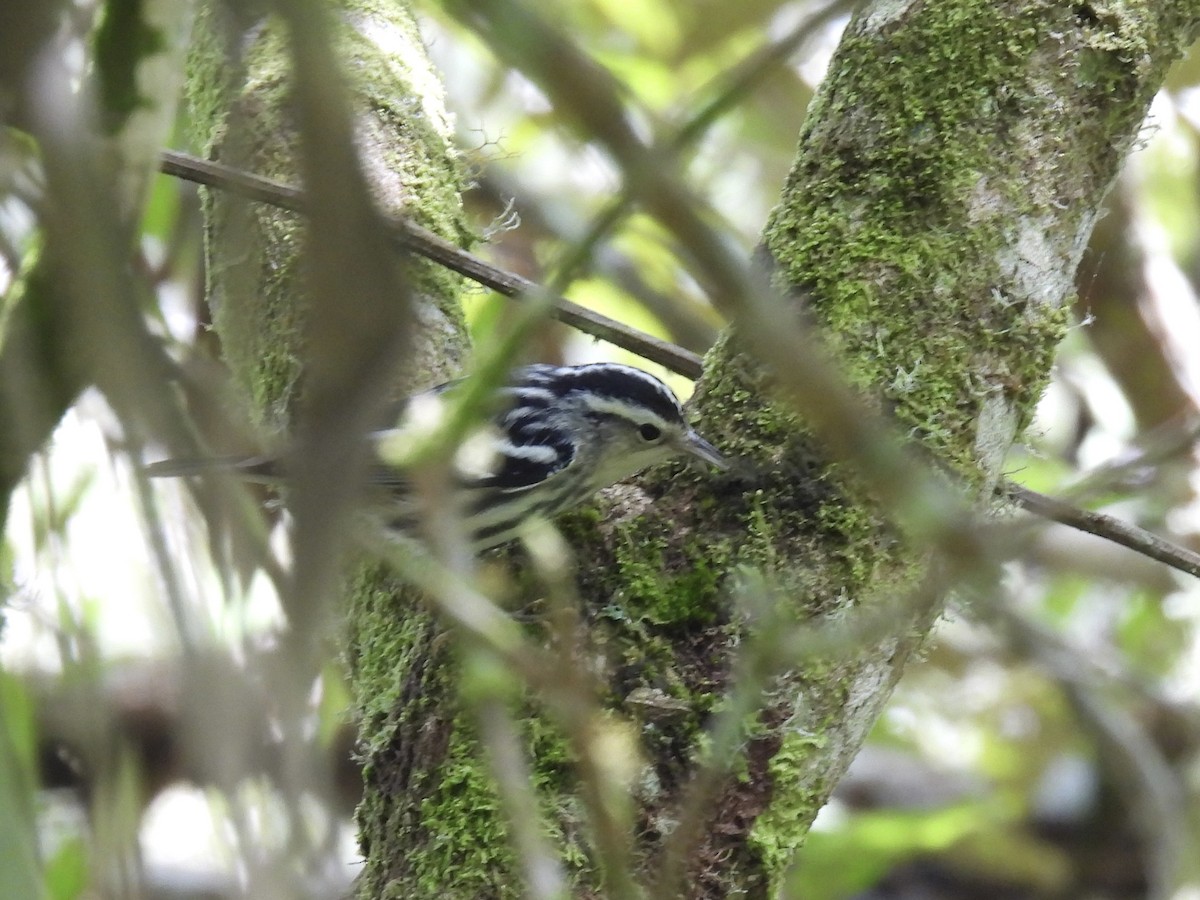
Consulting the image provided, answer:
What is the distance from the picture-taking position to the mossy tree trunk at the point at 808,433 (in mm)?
2312

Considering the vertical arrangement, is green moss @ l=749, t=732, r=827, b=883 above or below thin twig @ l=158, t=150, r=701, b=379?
below

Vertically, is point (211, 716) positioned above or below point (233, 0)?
below

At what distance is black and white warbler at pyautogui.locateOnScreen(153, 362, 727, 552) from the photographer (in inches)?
123

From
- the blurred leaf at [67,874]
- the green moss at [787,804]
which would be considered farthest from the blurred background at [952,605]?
the green moss at [787,804]

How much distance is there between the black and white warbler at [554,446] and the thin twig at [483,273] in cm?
14

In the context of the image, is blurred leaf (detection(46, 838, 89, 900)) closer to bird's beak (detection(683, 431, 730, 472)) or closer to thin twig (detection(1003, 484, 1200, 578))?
bird's beak (detection(683, 431, 730, 472))

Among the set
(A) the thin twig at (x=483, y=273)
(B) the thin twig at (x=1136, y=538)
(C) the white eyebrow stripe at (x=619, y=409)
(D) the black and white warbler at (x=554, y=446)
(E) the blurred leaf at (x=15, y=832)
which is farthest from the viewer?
(C) the white eyebrow stripe at (x=619, y=409)

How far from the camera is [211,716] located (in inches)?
47.1

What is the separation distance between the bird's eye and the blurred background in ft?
1.54

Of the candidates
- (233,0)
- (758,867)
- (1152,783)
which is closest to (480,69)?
(1152,783)

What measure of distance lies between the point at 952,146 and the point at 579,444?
114cm

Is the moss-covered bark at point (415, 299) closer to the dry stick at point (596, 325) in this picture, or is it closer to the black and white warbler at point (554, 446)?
the dry stick at point (596, 325)

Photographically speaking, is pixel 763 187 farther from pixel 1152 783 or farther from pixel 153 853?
pixel 153 853

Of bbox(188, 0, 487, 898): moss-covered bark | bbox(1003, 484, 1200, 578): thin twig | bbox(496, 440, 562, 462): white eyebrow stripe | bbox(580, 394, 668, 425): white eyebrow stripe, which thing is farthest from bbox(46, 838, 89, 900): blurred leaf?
bbox(1003, 484, 1200, 578): thin twig
